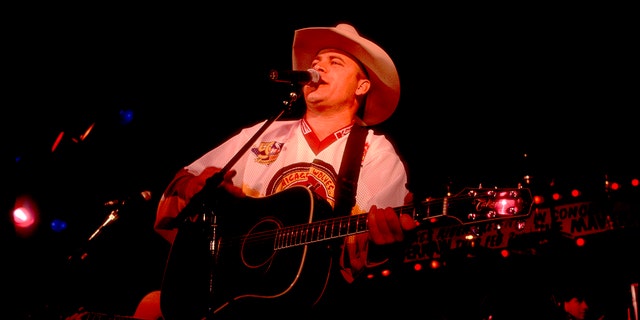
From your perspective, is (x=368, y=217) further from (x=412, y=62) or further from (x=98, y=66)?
(x=98, y=66)

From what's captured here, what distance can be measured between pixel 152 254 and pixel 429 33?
295 centimetres

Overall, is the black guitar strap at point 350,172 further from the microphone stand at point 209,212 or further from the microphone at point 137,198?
the microphone at point 137,198

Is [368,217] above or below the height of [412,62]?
below

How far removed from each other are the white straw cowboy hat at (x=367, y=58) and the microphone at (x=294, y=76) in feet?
1.87

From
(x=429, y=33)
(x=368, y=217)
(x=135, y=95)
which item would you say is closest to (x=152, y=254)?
(x=135, y=95)

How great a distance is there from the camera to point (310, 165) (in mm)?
3273

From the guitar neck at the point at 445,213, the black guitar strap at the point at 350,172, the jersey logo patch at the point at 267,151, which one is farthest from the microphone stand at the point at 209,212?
the jersey logo patch at the point at 267,151

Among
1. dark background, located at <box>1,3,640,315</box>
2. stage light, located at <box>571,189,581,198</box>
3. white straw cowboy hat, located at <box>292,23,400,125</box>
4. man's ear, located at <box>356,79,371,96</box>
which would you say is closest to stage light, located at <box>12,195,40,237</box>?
dark background, located at <box>1,3,640,315</box>

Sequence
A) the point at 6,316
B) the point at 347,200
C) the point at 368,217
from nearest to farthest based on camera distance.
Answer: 1. the point at 6,316
2. the point at 368,217
3. the point at 347,200

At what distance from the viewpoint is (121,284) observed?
14.6 ft

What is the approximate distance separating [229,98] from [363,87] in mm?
1585

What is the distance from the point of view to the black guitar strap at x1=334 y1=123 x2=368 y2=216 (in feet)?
9.91

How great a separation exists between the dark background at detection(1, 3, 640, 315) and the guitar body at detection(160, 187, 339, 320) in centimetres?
130

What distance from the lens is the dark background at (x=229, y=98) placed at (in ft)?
13.5
